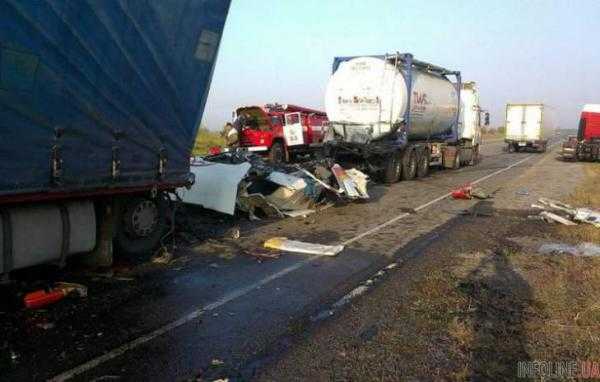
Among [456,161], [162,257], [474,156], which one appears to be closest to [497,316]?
[162,257]

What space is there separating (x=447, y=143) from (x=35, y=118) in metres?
20.1

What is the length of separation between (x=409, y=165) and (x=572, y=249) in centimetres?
1095

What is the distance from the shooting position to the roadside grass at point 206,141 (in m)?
29.3

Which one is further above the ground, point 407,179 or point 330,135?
point 330,135

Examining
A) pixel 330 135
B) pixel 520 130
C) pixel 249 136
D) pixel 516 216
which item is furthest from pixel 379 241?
pixel 520 130

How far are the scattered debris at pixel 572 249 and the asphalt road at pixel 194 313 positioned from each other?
1.72 meters

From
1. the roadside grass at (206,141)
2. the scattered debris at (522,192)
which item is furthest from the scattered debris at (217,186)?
the roadside grass at (206,141)

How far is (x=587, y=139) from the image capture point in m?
31.3

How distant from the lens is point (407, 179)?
19.2 meters

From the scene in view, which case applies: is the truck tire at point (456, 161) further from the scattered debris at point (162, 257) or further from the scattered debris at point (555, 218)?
the scattered debris at point (162, 257)

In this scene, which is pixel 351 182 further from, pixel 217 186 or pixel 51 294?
pixel 51 294

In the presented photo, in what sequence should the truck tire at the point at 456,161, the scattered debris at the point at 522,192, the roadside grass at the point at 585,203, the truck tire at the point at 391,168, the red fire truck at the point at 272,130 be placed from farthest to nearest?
the truck tire at the point at 456,161
the red fire truck at the point at 272,130
the truck tire at the point at 391,168
the scattered debris at the point at 522,192
the roadside grass at the point at 585,203

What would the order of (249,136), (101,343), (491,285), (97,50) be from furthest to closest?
(249,136)
(491,285)
(97,50)
(101,343)

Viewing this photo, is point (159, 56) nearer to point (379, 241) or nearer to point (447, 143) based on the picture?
point (379, 241)
